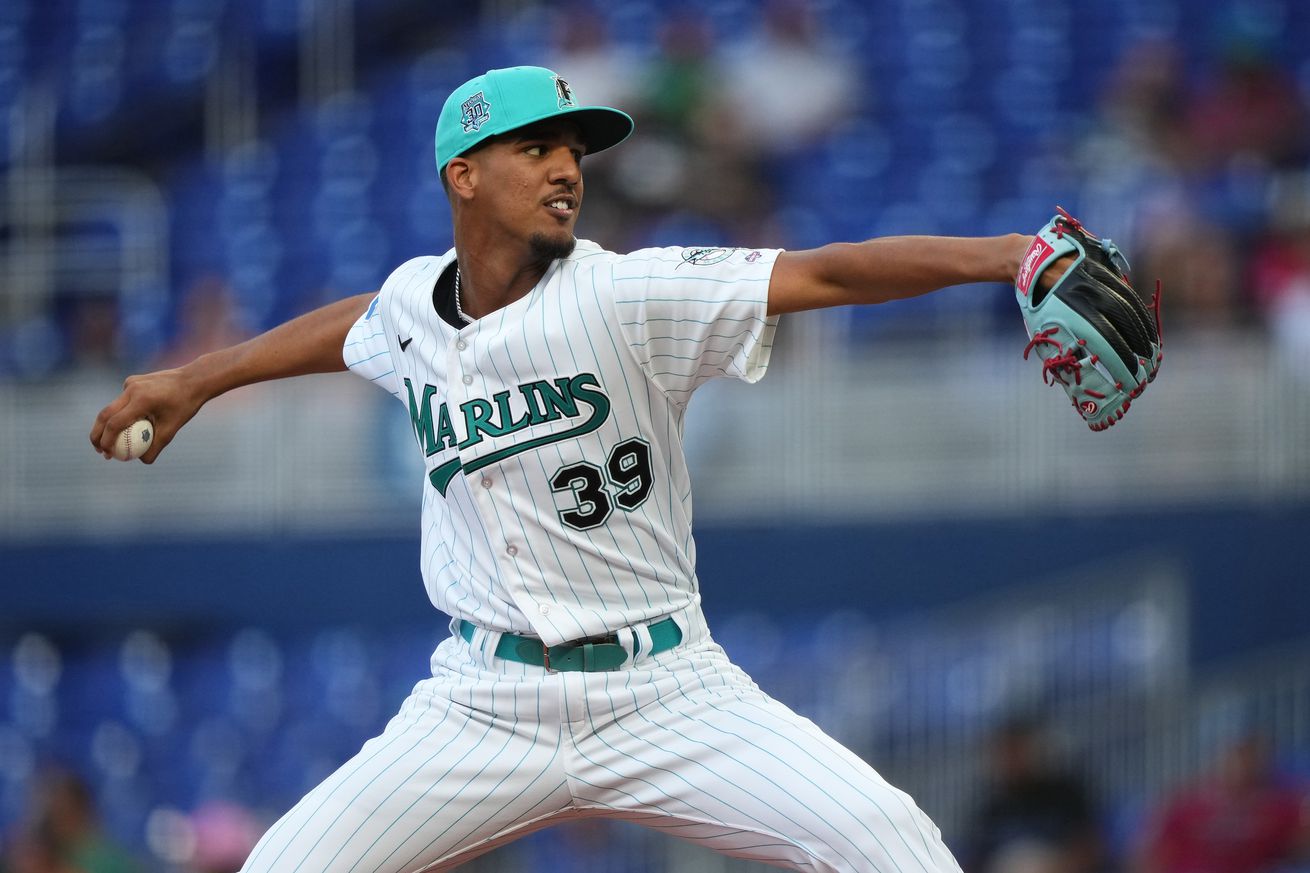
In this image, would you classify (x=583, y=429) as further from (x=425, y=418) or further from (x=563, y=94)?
(x=563, y=94)

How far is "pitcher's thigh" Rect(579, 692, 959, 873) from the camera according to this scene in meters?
3.45

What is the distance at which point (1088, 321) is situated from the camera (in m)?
3.22

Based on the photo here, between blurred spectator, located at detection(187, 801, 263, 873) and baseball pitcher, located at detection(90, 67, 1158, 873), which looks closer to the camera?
baseball pitcher, located at detection(90, 67, 1158, 873)

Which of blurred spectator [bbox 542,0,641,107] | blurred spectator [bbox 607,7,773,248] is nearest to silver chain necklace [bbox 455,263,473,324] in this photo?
blurred spectator [bbox 607,7,773,248]

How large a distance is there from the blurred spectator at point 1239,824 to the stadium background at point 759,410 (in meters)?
0.30

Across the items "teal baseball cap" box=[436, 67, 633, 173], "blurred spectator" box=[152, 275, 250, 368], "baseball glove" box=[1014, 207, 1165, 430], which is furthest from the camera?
"blurred spectator" box=[152, 275, 250, 368]

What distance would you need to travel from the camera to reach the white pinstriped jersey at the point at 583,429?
3670 mm

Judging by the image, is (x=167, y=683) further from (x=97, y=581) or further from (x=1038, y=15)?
(x=1038, y=15)

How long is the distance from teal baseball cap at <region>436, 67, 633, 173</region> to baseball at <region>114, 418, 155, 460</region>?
34.8 inches

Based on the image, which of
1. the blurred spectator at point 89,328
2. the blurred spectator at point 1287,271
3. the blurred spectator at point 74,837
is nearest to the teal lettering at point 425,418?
the blurred spectator at point 74,837

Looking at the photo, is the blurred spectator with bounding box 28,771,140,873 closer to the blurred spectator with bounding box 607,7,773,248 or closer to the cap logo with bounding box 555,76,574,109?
the blurred spectator with bounding box 607,7,773,248

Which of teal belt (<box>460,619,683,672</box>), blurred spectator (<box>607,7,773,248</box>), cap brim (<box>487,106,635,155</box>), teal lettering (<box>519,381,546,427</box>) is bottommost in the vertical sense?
teal belt (<box>460,619,683,672</box>)

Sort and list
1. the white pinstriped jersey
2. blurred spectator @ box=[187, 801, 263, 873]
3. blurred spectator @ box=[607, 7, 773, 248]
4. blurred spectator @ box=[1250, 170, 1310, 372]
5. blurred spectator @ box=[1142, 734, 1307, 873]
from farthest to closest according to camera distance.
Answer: blurred spectator @ box=[607, 7, 773, 248] < blurred spectator @ box=[1250, 170, 1310, 372] < blurred spectator @ box=[187, 801, 263, 873] < blurred spectator @ box=[1142, 734, 1307, 873] < the white pinstriped jersey

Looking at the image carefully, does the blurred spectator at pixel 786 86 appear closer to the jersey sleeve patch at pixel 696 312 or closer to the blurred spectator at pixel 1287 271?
the blurred spectator at pixel 1287 271
